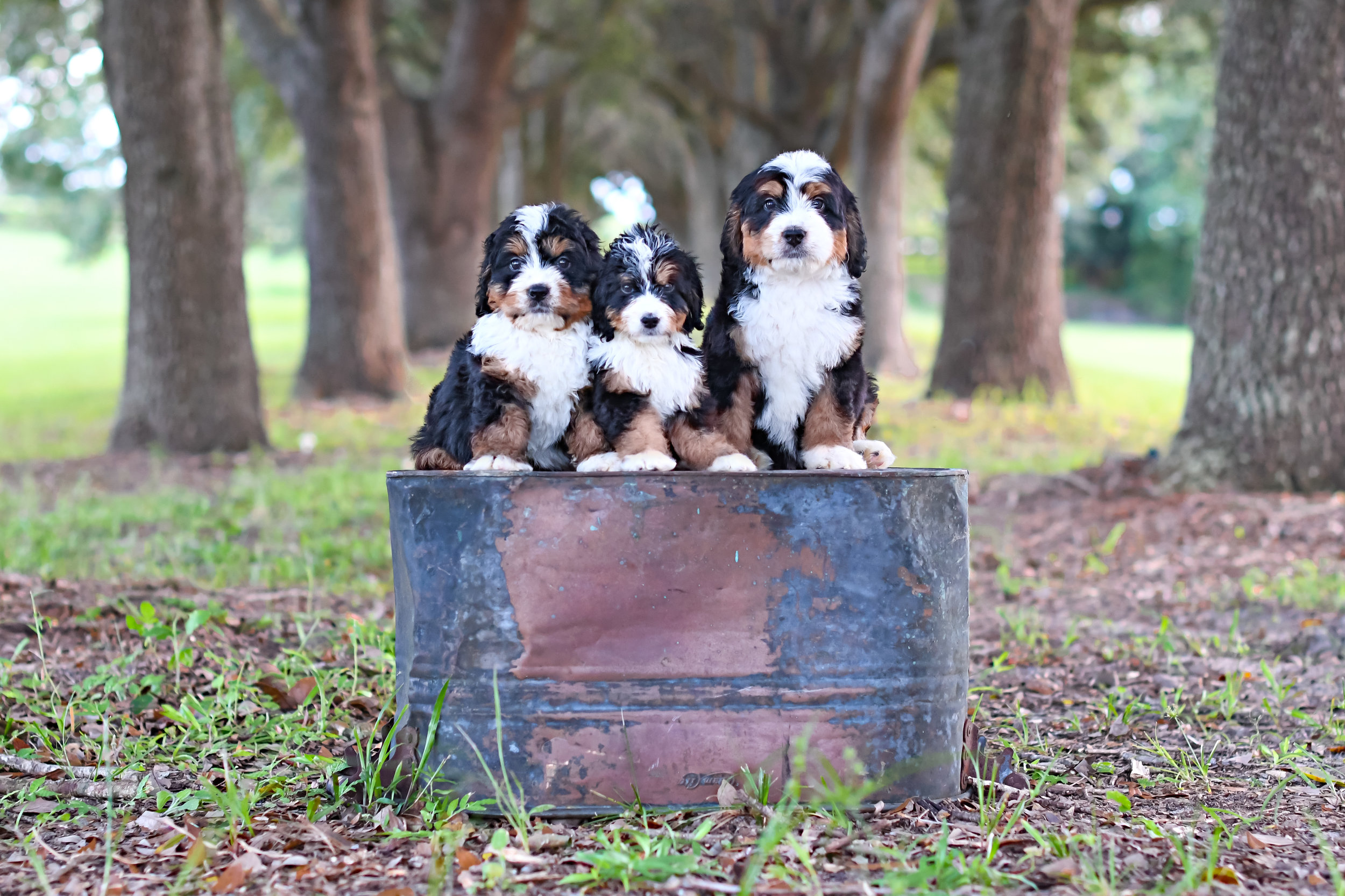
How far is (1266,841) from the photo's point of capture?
9.02 ft

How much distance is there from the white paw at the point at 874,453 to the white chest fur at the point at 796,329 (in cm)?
29

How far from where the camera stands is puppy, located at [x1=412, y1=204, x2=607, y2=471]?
9.64ft

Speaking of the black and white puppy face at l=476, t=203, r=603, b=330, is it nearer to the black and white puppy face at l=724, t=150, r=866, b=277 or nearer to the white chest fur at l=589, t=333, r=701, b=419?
the white chest fur at l=589, t=333, r=701, b=419

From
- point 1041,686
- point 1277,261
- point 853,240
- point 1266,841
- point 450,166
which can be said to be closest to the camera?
point 1266,841

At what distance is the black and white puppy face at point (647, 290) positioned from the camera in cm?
Answer: 286

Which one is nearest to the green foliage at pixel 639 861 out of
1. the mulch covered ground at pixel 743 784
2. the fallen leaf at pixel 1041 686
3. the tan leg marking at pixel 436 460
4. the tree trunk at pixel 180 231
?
the mulch covered ground at pixel 743 784

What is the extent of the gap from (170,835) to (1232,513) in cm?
587

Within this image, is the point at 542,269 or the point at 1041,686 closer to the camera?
the point at 542,269

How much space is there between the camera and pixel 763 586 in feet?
9.41

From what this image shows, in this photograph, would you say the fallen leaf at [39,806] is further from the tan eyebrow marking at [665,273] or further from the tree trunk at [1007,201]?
the tree trunk at [1007,201]

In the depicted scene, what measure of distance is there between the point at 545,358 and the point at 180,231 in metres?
7.24

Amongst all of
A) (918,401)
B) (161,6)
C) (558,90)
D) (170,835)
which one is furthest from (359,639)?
(558,90)

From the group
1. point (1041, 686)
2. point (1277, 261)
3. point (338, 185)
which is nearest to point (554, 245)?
point (1041, 686)

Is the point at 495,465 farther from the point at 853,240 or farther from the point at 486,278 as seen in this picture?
the point at 853,240
